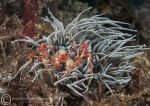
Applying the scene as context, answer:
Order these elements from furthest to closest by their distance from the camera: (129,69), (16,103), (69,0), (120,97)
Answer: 1. (69,0)
2. (129,69)
3. (120,97)
4. (16,103)

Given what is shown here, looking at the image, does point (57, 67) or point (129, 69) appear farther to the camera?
point (129, 69)

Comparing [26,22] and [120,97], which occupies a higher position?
[26,22]

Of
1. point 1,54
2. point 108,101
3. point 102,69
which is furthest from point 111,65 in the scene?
point 1,54

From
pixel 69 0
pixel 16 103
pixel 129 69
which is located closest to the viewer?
pixel 16 103

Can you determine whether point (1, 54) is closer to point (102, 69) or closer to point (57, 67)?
point (57, 67)

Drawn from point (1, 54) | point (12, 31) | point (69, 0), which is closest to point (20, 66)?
point (1, 54)

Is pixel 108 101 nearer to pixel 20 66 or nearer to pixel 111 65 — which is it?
pixel 111 65

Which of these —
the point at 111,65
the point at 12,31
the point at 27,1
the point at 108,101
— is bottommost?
the point at 108,101
